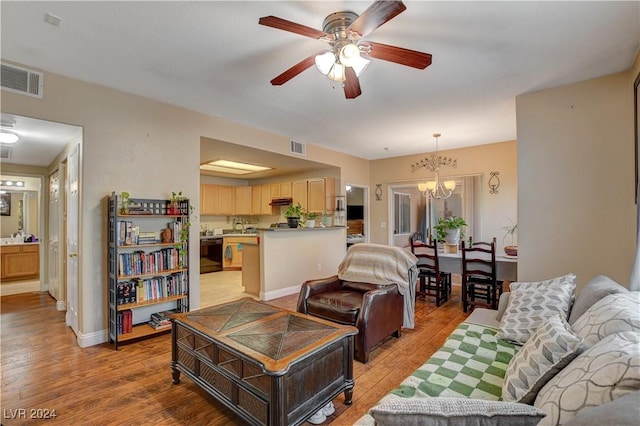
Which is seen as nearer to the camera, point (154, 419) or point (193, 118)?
point (154, 419)

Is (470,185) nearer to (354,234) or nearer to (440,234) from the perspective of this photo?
(440,234)

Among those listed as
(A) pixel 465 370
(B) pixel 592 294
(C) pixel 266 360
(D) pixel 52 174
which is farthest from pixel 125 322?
(B) pixel 592 294

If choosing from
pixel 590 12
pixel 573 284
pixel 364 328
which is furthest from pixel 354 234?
pixel 590 12

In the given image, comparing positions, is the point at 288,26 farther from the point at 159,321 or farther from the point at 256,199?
the point at 256,199

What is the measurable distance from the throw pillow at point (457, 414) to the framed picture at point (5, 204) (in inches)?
338

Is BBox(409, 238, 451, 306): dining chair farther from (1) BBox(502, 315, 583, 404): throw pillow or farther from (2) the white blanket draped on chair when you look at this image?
(1) BBox(502, 315, 583, 404): throw pillow

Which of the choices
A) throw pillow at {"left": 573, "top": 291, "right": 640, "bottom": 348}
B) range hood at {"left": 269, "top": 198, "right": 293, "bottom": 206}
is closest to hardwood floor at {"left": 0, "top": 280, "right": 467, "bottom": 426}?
throw pillow at {"left": 573, "top": 291, "right": 640, "bottom": 348}

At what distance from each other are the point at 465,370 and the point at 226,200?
6992 millimetres

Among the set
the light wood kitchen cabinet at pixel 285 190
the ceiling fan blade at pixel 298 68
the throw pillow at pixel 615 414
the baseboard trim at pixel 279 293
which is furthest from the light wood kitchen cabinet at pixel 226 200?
the throw pillow at pixel 615 414

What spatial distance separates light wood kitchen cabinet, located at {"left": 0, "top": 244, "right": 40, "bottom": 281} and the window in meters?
7.61

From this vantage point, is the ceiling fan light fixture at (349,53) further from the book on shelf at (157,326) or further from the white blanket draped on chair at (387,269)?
the book on shelf at (157,326)

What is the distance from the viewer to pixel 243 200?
311 inches

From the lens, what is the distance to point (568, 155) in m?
3.09

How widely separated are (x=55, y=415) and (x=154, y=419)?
0.70 m
